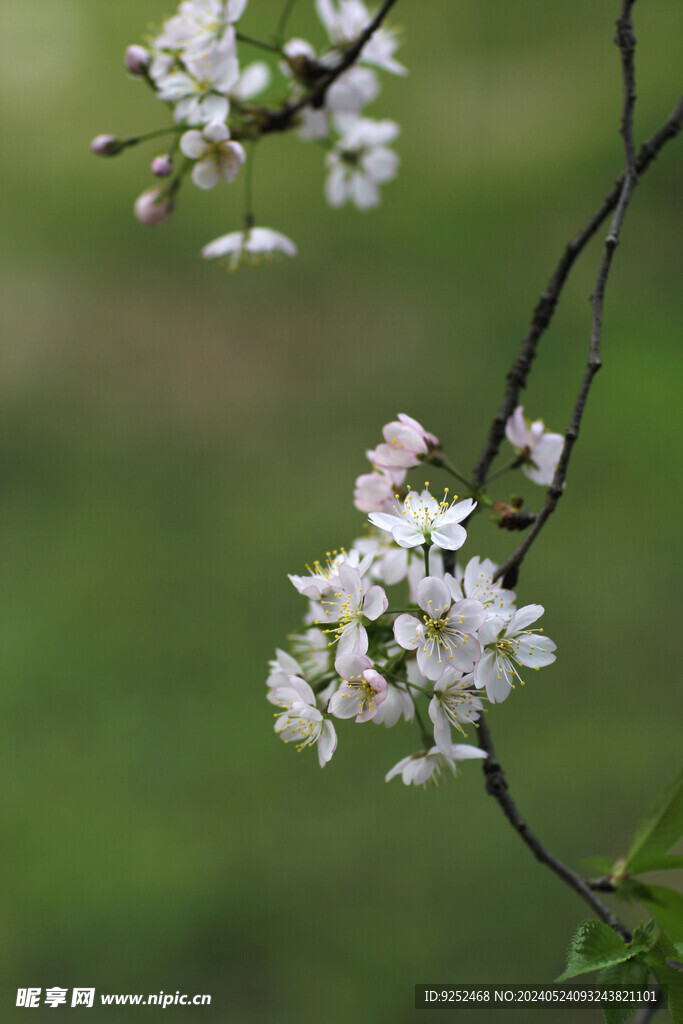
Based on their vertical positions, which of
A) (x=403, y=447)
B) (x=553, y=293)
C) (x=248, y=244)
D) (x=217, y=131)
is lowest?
(x=403, y=447)

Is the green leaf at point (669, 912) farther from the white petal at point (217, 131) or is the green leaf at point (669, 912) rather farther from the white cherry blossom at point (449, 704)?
the white petal at point (217, 131)

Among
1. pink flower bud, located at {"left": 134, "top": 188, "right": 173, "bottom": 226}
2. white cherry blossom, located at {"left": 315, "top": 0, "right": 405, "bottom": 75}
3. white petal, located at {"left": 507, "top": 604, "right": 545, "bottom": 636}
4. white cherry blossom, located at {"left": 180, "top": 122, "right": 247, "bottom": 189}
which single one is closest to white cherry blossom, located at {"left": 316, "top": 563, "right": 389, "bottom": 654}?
white petal, located at {"left": 507, "top": 604, "right": 545, "bottom": 636}

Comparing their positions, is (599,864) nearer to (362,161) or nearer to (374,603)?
(374,603)

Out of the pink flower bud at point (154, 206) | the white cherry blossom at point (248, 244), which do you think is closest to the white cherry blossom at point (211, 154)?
the pink flower bud at point (154, 206)

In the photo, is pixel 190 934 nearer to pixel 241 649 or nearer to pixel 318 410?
pixel 241 649

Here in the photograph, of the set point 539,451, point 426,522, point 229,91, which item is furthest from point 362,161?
point 426,522
